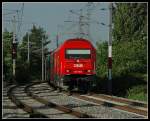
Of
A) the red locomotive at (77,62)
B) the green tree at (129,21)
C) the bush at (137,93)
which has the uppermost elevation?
the green tree at (129,21)

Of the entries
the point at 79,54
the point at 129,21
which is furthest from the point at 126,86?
the point at 129,21

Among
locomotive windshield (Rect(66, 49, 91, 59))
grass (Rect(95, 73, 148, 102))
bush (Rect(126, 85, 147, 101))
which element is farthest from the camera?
grass (Rect(95, 73, 148, 102))

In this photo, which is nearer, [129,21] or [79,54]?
[79,54]

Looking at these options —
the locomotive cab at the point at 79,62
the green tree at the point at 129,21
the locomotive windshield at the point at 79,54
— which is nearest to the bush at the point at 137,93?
the locomotive cab at the point at 79,62

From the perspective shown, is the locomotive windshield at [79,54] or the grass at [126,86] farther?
the grass at [126,86]

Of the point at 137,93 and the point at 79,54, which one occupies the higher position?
the point at 79,54

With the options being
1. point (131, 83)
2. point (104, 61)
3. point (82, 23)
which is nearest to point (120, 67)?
point (104, 61)

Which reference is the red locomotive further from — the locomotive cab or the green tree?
the green tree

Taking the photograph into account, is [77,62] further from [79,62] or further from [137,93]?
[137,93]

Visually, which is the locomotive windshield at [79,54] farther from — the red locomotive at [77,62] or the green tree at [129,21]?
the green tree at [129,21]

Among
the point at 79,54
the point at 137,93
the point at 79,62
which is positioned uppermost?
the point at 79,54

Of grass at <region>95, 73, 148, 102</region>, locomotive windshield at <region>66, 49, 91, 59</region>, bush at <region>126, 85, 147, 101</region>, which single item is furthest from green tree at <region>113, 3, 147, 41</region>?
locomotive windshield at <region>66, 49, 91, 59</region>

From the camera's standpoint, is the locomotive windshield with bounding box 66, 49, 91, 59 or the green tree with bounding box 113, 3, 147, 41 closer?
the locomotive windshield with bounding box 66, 49, 91, 59

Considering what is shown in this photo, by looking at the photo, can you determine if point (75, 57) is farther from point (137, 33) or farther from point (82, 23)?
point (137, 33)
